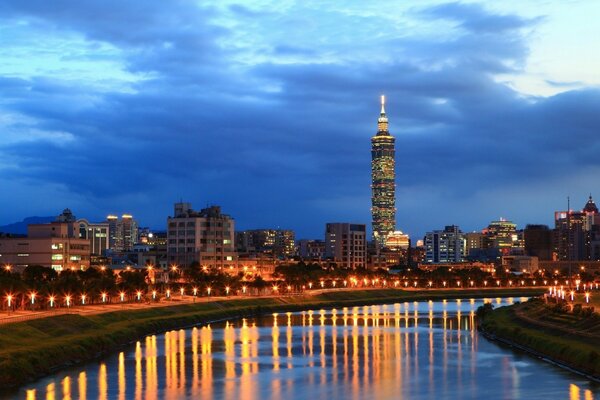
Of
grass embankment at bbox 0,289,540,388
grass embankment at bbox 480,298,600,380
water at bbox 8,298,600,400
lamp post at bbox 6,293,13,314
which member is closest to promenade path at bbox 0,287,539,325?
lamp post at bbox 6,293,13,314

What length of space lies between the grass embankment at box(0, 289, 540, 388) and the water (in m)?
1.73

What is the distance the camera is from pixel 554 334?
87.1 metres

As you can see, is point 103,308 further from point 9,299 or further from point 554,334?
point 554,334

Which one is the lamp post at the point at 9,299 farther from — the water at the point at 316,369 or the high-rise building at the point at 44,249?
the high-rise building at the point at 44,249

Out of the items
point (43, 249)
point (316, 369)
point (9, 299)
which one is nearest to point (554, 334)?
point (316, 369)

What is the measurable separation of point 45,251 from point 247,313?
48892 millimetres

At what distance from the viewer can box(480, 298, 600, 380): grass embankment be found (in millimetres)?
70894

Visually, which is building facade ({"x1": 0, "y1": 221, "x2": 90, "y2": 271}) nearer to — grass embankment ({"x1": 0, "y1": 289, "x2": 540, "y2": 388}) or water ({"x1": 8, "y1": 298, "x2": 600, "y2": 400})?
grass embankment ({"x1": 0, "y1": 289, "x2": 540, "y2": 388})

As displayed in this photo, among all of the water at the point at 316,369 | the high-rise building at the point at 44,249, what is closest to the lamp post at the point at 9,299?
the water at the point at 316,369

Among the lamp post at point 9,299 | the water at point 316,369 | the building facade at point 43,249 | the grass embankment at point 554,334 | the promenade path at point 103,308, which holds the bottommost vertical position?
the water at point 316,369

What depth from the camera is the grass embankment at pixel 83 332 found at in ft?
217

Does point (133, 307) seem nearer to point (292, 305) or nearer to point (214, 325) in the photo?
point (214, 325)

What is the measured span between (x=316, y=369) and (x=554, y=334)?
→ 25172 mm

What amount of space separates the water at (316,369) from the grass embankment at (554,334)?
1.66m
